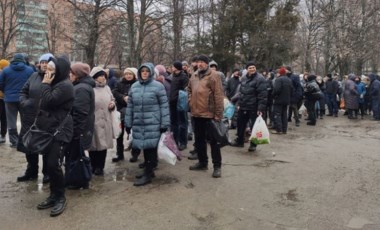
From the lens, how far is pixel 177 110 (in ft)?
26.0

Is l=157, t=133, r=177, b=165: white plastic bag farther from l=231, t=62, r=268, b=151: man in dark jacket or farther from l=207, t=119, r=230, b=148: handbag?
l=231, t=62, r=268, b=151: man in dark jacket

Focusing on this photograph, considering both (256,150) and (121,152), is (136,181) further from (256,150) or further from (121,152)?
(256,150)

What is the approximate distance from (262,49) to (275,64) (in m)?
1.90

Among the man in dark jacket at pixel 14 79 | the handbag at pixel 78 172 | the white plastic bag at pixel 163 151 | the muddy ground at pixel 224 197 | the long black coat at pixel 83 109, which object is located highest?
the man in dark jacket at pixel 14 79

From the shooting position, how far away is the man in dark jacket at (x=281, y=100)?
1068 cm

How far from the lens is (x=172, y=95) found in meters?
7.75

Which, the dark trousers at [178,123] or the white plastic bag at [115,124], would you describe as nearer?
the white plastic bag at [115,124]

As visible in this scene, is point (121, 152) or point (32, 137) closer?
point (32, 137)

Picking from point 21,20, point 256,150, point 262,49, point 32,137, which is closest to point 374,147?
point 256,150

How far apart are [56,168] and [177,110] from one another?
3.63 meters

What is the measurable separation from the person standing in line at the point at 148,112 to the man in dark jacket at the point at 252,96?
2927 mm

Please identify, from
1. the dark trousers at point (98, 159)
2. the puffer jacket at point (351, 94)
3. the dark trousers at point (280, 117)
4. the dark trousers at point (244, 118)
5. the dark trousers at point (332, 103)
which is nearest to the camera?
the dark trousers at point (98, 159)

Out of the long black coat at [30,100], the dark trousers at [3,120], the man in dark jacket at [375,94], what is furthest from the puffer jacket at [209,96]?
the man in dark jacket at [375,94]

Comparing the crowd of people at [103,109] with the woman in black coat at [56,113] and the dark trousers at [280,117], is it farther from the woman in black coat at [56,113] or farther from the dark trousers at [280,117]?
the dark trousers at [280,117]
